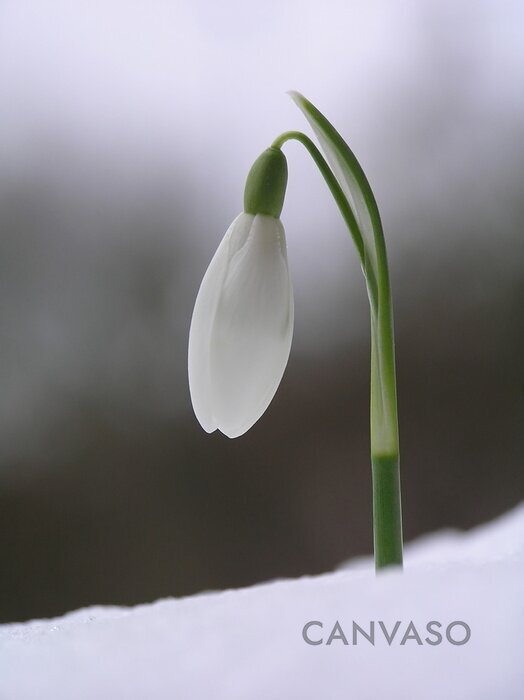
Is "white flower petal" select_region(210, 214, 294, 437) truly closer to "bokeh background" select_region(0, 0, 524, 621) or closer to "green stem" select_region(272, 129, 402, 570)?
"green stem" select_region(272, 129, 402, 570)

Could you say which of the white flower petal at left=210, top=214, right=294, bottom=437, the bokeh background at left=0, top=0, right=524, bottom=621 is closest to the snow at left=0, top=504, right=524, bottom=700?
the bokeh background at left=0, top=0, right=524, bottom=621

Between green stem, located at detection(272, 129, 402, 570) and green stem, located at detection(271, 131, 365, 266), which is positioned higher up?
green stem, located at detection(271, 131, 365, 266)

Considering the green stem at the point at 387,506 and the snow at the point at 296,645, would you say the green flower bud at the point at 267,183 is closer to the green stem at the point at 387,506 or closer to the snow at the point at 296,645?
the green stem at the point at 387,506

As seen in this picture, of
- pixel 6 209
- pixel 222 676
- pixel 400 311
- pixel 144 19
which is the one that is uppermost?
pixel 144 19

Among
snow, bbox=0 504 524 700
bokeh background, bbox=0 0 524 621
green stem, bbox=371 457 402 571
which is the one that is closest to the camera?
green stem, bbox=371 457 402 571

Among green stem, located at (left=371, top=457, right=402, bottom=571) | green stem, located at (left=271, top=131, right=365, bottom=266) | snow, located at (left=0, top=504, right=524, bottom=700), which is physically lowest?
snow, located at (left=0, top=504, right=524, bottom=700)

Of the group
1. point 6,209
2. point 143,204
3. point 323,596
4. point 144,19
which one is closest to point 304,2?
point 144,19

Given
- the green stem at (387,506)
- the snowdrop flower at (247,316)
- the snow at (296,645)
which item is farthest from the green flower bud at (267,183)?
the snow at (296,645)

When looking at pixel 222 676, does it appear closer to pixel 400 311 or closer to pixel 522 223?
pixel 400 311
